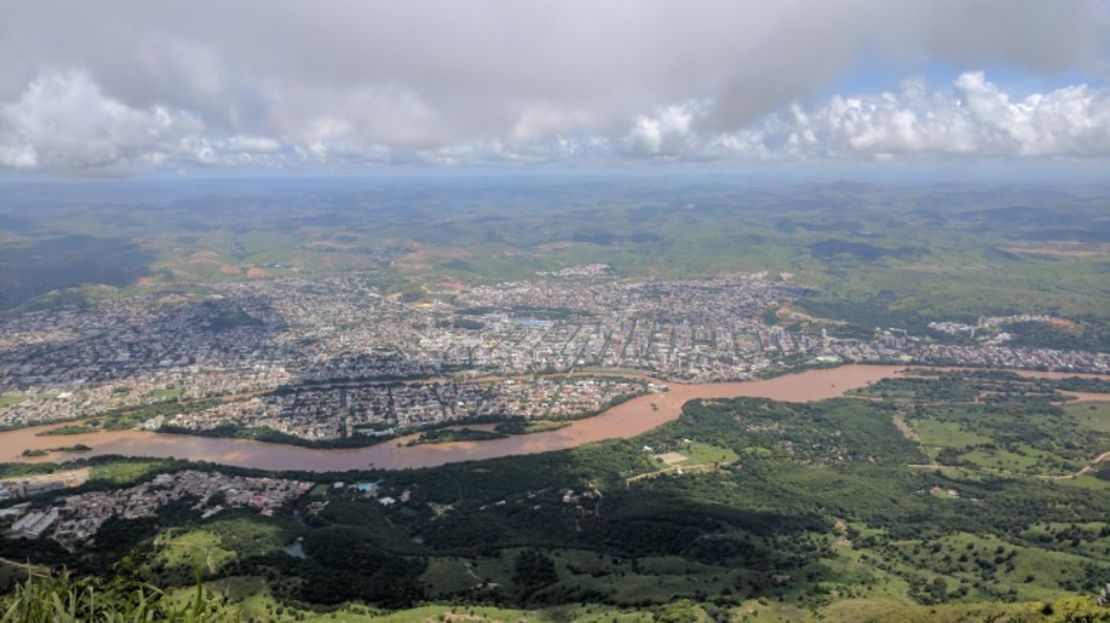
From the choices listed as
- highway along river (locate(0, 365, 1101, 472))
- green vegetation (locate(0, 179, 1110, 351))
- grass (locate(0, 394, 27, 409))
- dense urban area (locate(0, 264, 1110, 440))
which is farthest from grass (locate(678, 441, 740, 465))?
grass (locate(0, 394, 27, 409))

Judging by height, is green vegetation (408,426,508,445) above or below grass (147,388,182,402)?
above

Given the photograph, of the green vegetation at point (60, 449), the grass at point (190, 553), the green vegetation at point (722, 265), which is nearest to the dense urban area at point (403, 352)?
the green vegetation at point (722, 265)

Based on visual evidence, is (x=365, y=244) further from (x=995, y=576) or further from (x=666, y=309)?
(x=995, y=576)

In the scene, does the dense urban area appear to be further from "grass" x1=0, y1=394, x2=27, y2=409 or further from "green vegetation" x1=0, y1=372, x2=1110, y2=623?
"green vegetation" x1=0, y1=372, x2=1110, y2=623

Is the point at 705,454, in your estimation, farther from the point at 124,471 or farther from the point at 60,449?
the point at 60,449

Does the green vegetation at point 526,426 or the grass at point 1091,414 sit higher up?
the grass at point 1091,414

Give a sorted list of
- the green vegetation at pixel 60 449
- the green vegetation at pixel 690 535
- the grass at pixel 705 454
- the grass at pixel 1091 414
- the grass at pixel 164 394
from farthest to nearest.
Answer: the grass at pixel 164 394 < the grass at pixel 1091 414 < the grass at pixel 705 454 < the green vegetation at pixel 60 449 < the green vegetation at pixel 690 535

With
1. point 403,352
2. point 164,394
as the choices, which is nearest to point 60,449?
point 164,394

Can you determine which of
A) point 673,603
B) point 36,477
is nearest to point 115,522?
point 36,477

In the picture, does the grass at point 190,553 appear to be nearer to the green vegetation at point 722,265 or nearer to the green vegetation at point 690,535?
the green vegetation at point 690,535

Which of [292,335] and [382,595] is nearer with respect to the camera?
[382,595]

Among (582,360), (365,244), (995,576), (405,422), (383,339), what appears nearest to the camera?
(995,576)
